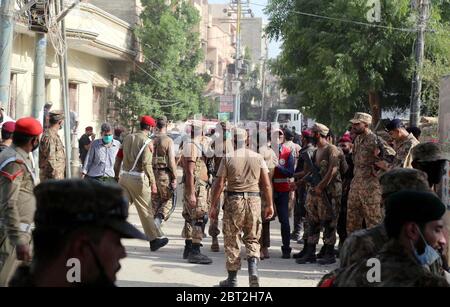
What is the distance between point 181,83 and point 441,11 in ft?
50.4

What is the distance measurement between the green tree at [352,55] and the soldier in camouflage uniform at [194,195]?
44.5ft

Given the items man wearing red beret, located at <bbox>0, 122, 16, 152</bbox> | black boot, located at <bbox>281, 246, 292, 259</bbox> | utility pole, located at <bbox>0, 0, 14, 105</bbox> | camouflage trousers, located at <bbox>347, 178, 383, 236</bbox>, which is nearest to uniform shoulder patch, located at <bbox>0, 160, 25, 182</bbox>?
man wearing red beret, located at <bbox>0, 122, 16, 152</bbox>

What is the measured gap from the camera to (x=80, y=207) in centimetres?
241

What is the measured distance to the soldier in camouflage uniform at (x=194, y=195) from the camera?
9.19m

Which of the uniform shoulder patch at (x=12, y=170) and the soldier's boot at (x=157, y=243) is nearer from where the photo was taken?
the uniform shoulder patch at (x=12, y=170)

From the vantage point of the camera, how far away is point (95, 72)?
28.7 meters

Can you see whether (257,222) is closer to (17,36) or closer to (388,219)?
(388,219)

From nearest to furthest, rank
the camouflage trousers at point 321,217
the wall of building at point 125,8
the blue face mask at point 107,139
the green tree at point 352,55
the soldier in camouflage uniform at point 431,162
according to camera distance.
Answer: the soldier in camouflage uniform at point 431,162, the camouflage trousers at point 321,217, the blue face mask at point 107,139, the green tree at point 352,55, the wall of building at point 125,8

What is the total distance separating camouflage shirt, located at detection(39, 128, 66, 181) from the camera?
33.1ft

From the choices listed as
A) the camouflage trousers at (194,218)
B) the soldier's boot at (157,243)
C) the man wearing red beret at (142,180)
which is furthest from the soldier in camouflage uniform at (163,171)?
the camouflage trousers at (194,218)

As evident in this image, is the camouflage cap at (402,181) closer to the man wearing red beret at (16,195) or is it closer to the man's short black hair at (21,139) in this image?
the man wearing red beret at (16,195)

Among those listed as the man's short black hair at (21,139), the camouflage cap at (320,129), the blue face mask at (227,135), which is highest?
the man's short black hair at (21,139)
